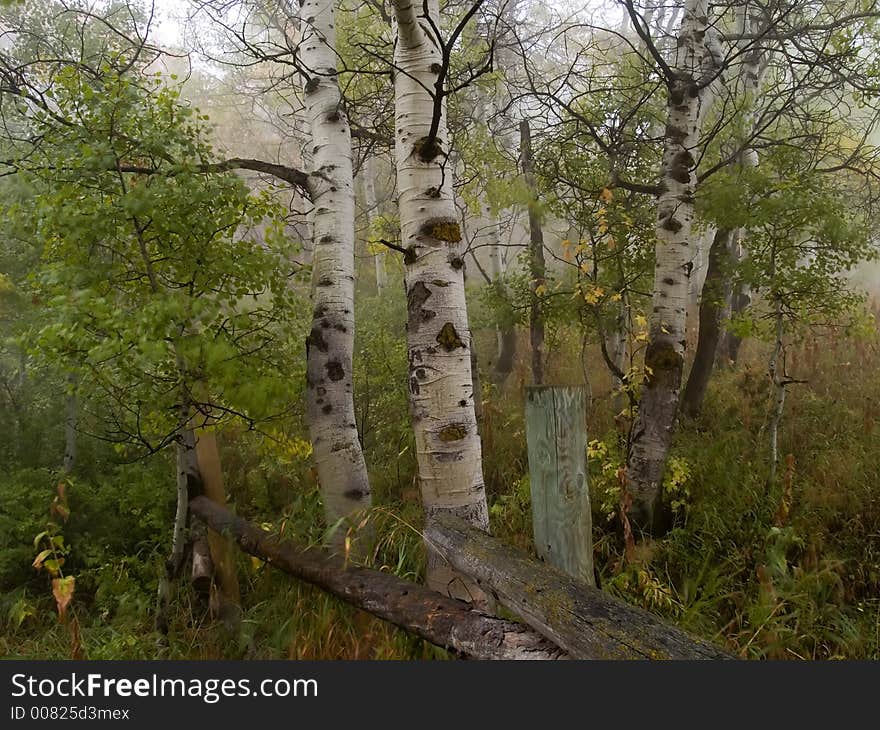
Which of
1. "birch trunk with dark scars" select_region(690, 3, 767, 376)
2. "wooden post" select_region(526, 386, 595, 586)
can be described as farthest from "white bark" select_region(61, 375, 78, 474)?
"birch trunk with dark scars" select_region(690, 3, 767, 376)

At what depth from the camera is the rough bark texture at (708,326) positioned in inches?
281

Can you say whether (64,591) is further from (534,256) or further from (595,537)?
(534,256)

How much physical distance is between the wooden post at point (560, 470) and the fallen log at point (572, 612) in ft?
0.95

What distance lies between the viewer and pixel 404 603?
257 cm

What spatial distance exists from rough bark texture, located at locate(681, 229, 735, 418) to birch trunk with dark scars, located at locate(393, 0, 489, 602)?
5172 mm

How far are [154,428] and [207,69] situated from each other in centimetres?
1926

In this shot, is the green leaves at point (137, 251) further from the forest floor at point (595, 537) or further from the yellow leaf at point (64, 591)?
the forest floor at point (595, 537)

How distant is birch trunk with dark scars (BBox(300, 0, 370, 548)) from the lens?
4215 mm

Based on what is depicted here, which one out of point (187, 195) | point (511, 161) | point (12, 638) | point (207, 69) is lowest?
point (12, 638)

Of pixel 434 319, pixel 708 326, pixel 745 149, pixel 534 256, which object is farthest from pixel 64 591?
pixel 708 326

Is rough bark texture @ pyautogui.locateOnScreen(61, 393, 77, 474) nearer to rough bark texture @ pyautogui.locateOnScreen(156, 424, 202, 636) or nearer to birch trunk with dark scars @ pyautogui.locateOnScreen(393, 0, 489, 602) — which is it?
rough bark texture @ pyautogui.locateOnScreen(156, 424, 202, 636)

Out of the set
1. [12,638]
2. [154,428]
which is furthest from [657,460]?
[12,638]

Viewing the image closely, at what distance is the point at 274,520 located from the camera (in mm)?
5703

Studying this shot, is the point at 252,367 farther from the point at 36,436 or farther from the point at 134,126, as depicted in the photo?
the point at 36,436
